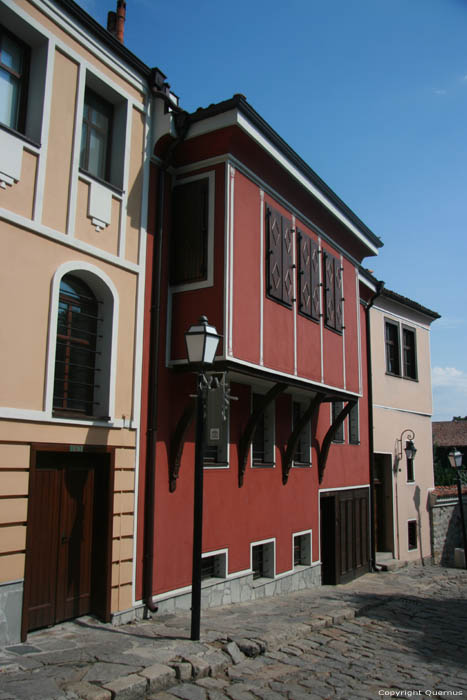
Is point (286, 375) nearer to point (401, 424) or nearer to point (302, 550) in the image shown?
point (302, 550)

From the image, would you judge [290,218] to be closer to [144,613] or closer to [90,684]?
[144,613]

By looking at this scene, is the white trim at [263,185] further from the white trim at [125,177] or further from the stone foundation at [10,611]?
the stone foundation at [10,611]

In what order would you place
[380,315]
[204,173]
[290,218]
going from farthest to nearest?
1. [380,315]
2. [290,218]
3. [204,173]

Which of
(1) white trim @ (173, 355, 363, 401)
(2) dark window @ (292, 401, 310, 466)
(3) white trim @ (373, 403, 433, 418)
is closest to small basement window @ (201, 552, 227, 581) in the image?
(1) white trim @ (173, 355, 363, 401)

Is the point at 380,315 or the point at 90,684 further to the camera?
the point at 380,315

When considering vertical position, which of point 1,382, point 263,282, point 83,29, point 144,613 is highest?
point 83,29

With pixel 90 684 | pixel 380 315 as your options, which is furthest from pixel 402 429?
pixel 90 684

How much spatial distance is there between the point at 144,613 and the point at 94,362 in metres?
3.43

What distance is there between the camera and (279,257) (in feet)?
35.0

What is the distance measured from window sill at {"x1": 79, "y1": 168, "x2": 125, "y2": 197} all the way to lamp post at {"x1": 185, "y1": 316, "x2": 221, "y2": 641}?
2421mm

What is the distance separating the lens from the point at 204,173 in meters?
9.40

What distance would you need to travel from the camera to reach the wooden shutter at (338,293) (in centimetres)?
1323

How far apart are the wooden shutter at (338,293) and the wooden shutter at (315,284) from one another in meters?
1.06

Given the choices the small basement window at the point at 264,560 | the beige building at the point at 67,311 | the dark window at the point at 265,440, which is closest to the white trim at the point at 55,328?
the beige building at the point at 67,311
